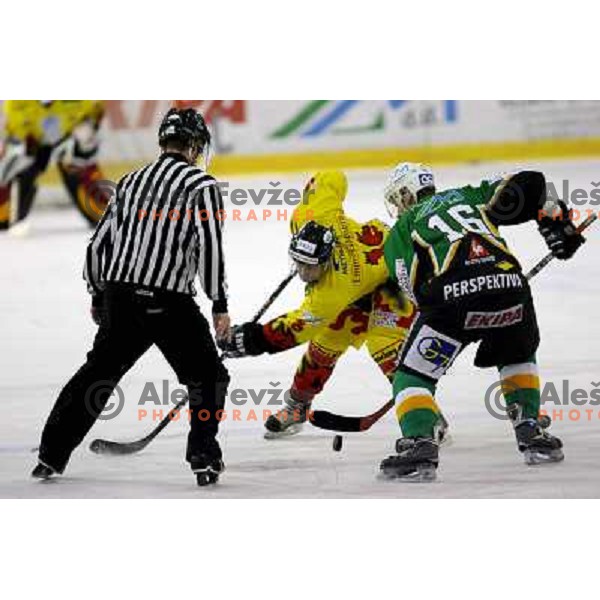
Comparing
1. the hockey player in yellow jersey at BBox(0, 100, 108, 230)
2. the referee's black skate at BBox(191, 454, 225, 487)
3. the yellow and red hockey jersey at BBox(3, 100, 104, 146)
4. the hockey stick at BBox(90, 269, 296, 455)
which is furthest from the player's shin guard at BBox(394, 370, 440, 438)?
the yellow and red hockey jersey at BBox(3, 100, 104, 146)

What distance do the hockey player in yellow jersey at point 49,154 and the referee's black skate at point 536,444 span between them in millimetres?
4978

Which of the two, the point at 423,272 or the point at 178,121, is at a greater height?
the point at 178,121

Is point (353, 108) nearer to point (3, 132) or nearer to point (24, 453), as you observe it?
point (3, 132)

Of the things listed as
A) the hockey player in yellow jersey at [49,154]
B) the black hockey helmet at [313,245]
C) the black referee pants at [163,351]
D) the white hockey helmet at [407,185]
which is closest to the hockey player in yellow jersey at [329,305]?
the black hockey helmet at [313,245]

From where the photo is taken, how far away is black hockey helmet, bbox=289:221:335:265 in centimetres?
467

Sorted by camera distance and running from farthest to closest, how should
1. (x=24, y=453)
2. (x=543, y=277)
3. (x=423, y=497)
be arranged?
1. (x=543, y=277)
2. (x=24, y=453)
3. (x=423, y=497)

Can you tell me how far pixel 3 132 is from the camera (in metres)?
9.49

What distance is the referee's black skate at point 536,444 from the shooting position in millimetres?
4652

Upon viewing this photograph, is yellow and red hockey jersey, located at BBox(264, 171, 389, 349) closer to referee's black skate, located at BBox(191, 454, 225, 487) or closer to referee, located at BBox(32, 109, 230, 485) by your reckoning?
referee, located at BBox(32, 109, 230, 485)

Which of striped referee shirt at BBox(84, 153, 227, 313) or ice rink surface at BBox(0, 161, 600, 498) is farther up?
striped referee shirt at BBox(84, 153, 227, 313)

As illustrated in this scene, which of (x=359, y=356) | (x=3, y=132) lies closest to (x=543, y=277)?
(x=359, y=356)

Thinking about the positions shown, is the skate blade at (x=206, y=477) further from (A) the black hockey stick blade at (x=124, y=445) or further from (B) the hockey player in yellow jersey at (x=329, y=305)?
(A) the black hockey stick blade at (x=124, y=445)

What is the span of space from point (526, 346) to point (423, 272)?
33 centimetres

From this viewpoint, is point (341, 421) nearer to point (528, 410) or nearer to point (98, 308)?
point (528, 410)
